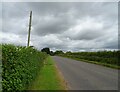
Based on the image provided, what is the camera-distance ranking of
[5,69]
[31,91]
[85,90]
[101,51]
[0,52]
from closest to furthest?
[0,52]
[5,69]
[31,91]
[85,90]
[101,51]

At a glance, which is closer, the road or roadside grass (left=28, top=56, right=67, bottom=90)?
roadside grass (left=28, top=56, right=67, bottom=90)

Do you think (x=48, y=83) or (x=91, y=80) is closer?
(x=48, y=83)

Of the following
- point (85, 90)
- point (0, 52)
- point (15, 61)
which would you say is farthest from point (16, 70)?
point (85, 90)

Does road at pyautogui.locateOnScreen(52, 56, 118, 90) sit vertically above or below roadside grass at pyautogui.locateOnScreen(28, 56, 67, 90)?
below

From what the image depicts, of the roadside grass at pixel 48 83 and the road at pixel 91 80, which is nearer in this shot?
the roadside grass at pixel 48 83

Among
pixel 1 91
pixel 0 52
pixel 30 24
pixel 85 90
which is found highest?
pixel 30 24

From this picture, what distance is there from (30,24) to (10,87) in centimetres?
1951

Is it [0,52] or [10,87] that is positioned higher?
[0,52]

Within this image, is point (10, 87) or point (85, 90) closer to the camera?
point (10, 87)

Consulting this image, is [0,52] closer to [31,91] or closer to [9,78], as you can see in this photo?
[9,78]

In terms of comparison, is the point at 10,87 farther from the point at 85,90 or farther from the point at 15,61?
the point at 85,90

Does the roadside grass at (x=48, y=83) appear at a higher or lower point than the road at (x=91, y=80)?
higher

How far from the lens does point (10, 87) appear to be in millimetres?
6555

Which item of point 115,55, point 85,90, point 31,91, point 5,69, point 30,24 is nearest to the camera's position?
point 5,69
